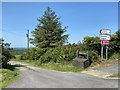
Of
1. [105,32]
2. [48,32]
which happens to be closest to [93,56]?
[105,32]

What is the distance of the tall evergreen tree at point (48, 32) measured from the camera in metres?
44.7

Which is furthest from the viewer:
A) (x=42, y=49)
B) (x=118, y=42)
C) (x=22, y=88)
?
(x=42, y=49)

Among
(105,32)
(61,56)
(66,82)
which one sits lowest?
(66,82)

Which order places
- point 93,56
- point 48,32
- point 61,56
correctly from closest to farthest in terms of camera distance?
point 93,56
point 61,56
point 48,32

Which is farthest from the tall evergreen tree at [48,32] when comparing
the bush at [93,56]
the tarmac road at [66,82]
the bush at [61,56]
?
the tarmac road at [66,82]

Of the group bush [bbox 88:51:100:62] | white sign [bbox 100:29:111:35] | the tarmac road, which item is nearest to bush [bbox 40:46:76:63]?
bush [bbox 88:51:100:62]

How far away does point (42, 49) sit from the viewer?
4325 centimetres

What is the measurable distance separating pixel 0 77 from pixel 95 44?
482 inches

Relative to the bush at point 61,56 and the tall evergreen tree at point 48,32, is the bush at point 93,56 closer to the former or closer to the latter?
the bush at point 61,56

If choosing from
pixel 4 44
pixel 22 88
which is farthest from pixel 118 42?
pixel 22 88

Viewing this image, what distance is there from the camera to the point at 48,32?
4497 centimetres

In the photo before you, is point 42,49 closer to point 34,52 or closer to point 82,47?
point 34,52

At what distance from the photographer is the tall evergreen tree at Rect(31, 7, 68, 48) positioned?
4472cm

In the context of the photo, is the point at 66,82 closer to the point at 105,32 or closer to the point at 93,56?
the point at 93,56
